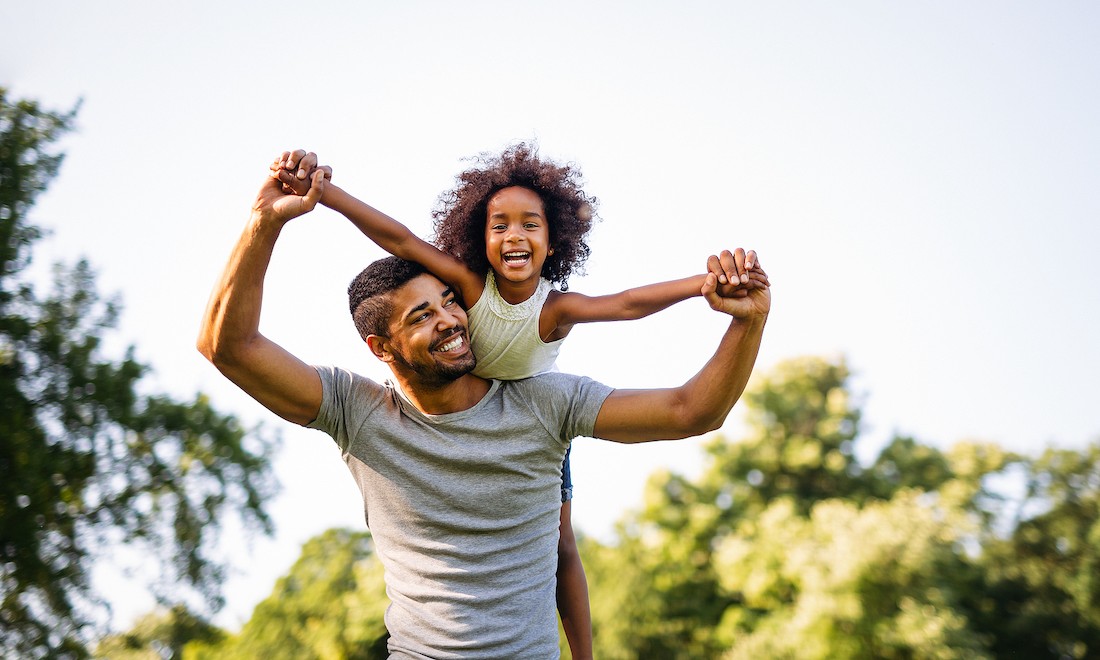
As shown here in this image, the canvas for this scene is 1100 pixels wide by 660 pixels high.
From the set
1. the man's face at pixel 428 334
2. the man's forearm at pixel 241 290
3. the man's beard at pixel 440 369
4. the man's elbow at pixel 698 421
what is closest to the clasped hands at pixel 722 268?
the man's forearm at pixel 241 290

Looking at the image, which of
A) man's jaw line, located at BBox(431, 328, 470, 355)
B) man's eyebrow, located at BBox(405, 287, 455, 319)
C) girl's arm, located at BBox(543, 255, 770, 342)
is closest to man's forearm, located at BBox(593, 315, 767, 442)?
girl's arm, located at BBox(543, 255, 770, 342)

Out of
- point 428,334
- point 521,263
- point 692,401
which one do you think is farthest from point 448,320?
point 692,401

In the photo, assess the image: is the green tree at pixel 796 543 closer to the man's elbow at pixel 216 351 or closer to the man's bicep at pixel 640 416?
the man's bicep at pixel 640 416

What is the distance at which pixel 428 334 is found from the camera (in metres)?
3.01

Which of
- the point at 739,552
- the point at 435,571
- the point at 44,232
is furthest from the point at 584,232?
the point at 739,552

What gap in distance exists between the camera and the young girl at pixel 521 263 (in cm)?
318

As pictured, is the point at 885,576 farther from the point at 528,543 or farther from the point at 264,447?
the point at 528,543

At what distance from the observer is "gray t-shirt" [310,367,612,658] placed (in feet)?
9.90

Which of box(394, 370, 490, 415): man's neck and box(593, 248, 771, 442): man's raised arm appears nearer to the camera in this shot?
box(593, 248, 771, 442): man's raised arm

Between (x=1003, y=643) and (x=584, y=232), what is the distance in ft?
77.0

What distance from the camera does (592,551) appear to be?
27.3 metres

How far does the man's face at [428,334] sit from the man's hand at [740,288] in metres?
0.69

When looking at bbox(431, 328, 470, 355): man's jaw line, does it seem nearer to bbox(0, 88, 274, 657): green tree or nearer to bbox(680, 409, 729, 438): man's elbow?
bbox(680, 409, 729, 438): man's elbow

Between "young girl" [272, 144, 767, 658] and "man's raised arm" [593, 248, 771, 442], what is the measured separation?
57 millimetres
